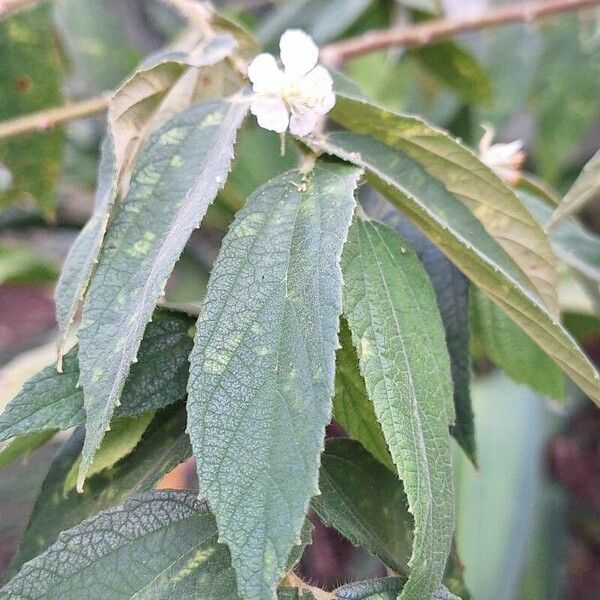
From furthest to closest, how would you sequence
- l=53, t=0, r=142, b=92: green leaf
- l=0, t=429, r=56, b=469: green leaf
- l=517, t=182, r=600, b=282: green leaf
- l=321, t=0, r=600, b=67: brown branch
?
l=53, t=0, r=142, b=92: green leaf → l=321, t=0, r=600, b=67: brown branch → l=517, t=182, r=600, b=282: green leaf → l=0, t=429, r=56, b=469: green leaf

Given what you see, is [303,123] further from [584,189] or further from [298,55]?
[584,189]

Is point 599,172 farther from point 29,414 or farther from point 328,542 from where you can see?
point 328,542

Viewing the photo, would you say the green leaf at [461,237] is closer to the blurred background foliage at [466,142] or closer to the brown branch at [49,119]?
the blurred background foliage at [466,142]

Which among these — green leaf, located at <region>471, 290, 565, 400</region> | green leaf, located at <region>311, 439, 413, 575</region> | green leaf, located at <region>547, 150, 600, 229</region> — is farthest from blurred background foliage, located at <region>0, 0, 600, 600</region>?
green leaf, located at <region>311, 439, 413, 575</region>

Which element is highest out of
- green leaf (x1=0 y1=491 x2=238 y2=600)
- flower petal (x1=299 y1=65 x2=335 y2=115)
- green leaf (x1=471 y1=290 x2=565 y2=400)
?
flower petal (x1=299 y1=65 x2=335 y2=115)

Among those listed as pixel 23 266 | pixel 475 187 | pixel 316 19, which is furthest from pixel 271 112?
pixel 23 266

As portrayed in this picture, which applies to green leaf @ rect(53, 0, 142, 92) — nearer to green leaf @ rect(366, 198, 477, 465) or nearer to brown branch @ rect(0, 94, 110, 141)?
brown branch @ rect(0, 94, 110, 141)

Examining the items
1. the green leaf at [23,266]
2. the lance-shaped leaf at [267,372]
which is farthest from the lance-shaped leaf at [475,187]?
the green leaf at [23,266]
